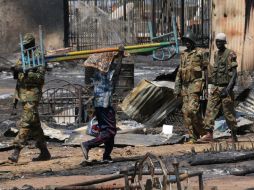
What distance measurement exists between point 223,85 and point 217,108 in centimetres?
36

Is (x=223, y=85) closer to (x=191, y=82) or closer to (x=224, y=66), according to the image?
(x=224, y=66)

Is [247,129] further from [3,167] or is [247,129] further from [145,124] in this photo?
[3,167]

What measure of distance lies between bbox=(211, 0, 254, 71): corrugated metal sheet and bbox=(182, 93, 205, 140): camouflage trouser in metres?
5.44

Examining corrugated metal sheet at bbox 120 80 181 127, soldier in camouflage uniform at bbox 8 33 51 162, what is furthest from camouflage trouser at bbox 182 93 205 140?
soldier in camouflage uniform at bbox 8 33 51 162

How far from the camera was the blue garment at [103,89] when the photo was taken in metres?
10.0

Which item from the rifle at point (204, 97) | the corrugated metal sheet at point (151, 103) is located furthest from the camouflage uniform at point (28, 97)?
the corrugated metal sheet at point (151, 103)

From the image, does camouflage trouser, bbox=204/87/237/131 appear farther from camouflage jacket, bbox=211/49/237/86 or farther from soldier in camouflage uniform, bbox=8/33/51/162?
soldier in camouflage uniform, bbox=8/33/51/162

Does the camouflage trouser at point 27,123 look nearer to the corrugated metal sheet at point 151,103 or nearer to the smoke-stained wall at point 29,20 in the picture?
the corrugated metal sheet at point 151,103

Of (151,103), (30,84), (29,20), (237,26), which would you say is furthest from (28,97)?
(29,20)

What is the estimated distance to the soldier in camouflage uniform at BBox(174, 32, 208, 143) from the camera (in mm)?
12141

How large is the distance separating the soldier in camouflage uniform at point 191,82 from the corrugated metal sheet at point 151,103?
1.61 m

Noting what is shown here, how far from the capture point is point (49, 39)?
26.0 m

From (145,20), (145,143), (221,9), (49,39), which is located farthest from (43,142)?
(145,20)

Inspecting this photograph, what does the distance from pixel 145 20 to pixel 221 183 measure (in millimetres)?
19662
